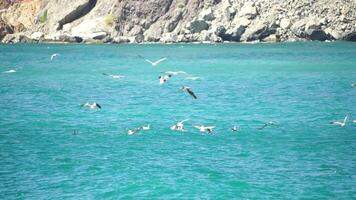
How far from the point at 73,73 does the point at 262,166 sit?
59544 mm

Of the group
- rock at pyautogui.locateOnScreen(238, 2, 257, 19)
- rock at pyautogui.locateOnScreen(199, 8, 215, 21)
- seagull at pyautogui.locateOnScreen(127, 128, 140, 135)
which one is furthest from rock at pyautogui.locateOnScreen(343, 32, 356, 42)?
seagull at pyautogui.locateOnScreen(127, 128, 140, 135)

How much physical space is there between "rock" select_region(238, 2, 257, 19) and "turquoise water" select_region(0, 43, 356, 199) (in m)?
51.2

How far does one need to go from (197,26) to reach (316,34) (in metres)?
24.9

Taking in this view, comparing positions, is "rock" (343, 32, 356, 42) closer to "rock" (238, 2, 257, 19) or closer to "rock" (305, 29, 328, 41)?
"rock" (305, 29, 328, 41)

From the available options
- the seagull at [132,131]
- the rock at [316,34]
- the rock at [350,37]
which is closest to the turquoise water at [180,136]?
the seagull at [132,131]

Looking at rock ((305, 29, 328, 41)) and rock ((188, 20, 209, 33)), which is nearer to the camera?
rock ((305, 29, 328, 41))

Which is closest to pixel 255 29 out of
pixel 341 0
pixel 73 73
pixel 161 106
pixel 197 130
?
pixel 341 0

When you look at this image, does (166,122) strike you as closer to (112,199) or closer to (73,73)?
(112,199)

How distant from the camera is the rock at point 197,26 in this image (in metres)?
152

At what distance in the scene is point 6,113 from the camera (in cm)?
6128

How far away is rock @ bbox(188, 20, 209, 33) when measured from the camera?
152 meters

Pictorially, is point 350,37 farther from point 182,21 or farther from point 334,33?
point 182,21

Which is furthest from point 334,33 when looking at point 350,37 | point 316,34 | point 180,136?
point 180,136

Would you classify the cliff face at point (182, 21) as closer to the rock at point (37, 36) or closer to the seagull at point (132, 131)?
the rock at point (37, 36)
